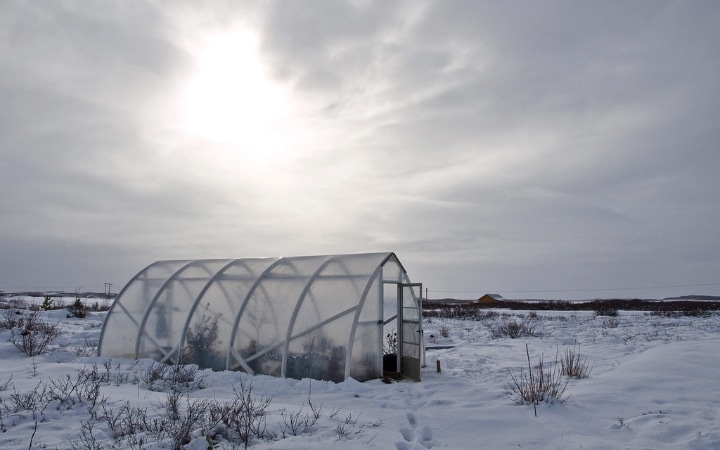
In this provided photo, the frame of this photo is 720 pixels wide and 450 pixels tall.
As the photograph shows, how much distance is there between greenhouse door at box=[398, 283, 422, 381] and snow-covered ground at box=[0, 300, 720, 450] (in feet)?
1.93

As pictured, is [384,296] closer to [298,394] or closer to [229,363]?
[298,394]

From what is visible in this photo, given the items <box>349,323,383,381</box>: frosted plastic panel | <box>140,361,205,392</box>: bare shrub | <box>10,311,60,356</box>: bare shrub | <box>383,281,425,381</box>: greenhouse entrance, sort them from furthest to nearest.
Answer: <box>10,311,60,356</box>: bare shrub < <box>383,281,425,381</box>: greenhouse entrance < <box>349,323,383,381</box>: frosted plastic panel < <box>140,361,205,392</box>: bare shrub

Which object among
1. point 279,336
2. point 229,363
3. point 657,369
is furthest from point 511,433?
point 229,363

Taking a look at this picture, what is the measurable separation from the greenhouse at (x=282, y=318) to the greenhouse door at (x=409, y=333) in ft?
0.09

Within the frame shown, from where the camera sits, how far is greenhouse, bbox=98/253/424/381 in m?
11.8

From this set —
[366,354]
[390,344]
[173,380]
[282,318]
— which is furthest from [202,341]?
[390,344]

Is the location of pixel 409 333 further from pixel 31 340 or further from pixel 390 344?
pixel 31 340

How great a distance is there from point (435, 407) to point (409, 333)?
3.83 metres

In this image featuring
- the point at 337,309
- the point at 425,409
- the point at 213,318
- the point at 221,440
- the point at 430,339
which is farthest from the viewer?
the point at 430,339

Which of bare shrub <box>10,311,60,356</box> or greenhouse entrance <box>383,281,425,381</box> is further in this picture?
bare shrub <box>10,311,60,356</box>

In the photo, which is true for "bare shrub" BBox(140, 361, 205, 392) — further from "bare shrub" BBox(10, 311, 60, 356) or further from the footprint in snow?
"bare shrub" BBox(10, 311, 60, 356)

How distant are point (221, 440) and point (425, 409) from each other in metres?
4.02

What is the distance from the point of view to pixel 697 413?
7629 millimetres

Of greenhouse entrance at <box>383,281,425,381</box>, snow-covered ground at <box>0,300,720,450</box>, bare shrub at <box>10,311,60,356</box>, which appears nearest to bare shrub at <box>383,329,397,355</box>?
greenhouse entrance at <box>383,281,425,381</box>
